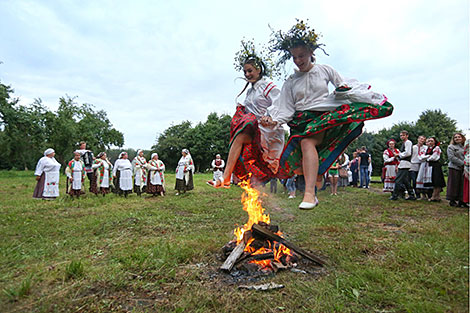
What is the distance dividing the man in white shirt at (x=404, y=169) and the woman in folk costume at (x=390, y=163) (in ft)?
2.70

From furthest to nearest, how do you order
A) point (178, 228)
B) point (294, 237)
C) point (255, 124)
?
point (178, 228)
point (294, 237)
point (255, 124)

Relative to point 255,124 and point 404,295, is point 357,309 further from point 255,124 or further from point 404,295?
point 255,124

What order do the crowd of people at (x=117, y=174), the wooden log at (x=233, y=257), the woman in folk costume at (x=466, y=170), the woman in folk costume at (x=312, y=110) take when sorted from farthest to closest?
the crowd of people at (x=117, y=174) → the woman in folk costume at (x=466, y=170) → the wooden log at (x=233, y=257) → the woman in folk costume at (x=312, y=110)

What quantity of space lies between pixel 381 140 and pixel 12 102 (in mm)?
37329

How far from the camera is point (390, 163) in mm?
10164

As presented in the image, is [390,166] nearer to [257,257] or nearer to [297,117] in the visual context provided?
[257,257]

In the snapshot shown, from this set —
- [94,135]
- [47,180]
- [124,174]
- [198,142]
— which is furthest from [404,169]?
[94,135]

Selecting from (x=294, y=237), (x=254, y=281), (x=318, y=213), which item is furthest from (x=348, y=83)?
(x=318, y=213)

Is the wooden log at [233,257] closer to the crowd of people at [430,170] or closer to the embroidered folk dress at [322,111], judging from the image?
the embroidered folk dress at [322,111]

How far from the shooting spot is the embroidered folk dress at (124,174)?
36.2 ft

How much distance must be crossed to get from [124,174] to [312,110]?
9911 millimetres

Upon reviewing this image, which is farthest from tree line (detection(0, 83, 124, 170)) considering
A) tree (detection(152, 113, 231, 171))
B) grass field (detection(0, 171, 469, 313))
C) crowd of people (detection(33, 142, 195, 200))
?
grass field (detection(0, 171, 469, 313))

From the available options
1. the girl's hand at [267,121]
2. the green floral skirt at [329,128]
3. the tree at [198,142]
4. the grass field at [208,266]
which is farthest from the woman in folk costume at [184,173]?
the tree at [198,142]

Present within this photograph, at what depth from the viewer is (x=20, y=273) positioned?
3.34 meters
